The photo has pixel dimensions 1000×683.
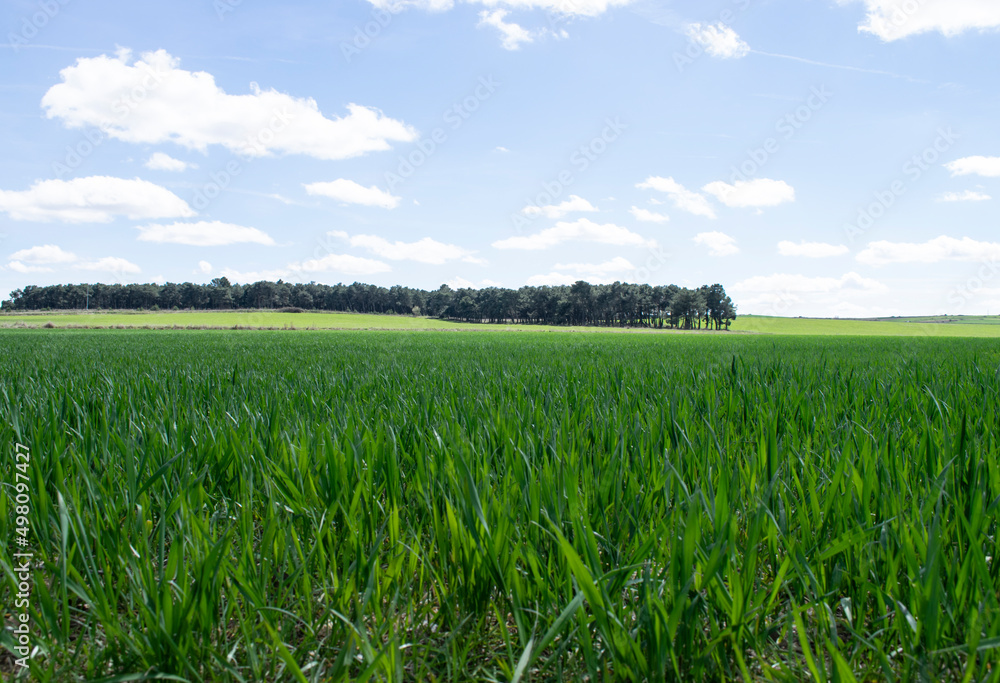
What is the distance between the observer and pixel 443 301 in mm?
133375

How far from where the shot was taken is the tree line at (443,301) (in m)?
111

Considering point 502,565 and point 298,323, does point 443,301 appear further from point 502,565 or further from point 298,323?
point 502,565

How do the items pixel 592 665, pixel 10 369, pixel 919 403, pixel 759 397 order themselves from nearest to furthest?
pixel 592 665
pixel 919 403
pixel 759 397
pixel 10 369

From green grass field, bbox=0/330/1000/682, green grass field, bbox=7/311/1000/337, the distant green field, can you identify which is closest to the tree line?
the distant green field

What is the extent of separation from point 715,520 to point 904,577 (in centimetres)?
47

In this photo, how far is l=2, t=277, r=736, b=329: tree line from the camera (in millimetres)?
111000

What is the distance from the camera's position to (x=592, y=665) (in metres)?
0.94

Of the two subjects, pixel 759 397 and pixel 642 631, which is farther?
pixel 759 397

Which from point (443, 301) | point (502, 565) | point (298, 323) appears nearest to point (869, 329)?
point (298, 323)

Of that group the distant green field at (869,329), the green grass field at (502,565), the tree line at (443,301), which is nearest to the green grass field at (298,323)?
the distant green field at (869,329)

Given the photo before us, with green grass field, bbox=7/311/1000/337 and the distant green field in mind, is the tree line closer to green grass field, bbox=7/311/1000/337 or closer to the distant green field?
the distant green field

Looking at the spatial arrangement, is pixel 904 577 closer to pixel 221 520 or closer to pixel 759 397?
pixel 221 520

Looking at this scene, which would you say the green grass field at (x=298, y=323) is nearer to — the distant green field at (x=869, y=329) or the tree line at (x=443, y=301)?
the distant green field at (x=869, y=329)

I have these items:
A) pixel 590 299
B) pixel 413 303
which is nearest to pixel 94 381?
pixel 590 299
